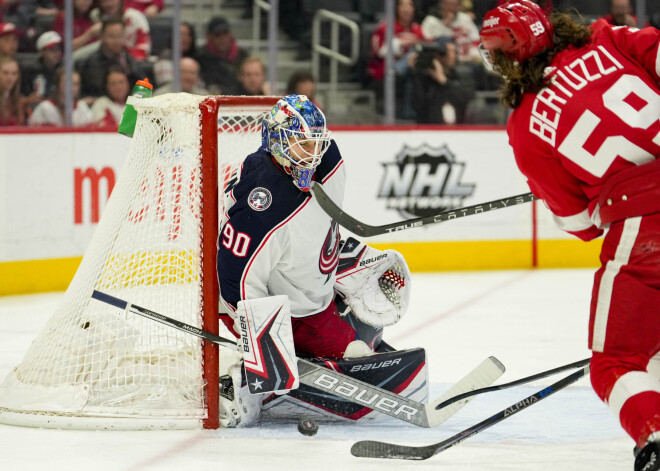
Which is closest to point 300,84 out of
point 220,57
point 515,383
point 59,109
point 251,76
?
point 251,76

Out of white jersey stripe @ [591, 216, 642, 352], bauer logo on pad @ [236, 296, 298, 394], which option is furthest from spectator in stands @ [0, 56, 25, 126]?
white jersey stripe @ [591, 216, 642, 352]

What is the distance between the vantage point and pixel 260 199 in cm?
304

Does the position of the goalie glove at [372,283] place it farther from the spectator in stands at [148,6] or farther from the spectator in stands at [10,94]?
the spectator in stands at [148,6]

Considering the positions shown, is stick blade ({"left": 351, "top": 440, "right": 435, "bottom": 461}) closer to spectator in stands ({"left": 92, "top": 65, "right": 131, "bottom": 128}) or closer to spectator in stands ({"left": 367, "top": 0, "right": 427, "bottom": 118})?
spectator in stands ({"left": 92, "top": 65, "right": 131, "bottom": 128})

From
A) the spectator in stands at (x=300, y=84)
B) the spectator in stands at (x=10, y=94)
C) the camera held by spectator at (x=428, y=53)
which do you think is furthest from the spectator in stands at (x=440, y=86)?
the spectator in stands at (x=10, y=94)

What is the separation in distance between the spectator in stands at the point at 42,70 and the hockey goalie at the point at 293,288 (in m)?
2.96

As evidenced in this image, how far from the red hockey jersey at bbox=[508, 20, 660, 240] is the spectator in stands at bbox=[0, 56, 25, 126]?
13.0 ft

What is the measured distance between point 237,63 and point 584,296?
2.40 metres

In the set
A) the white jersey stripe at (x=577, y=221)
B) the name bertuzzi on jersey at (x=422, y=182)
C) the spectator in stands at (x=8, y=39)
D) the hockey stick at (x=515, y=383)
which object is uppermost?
the white jersey stripe at (x=577, y=221)

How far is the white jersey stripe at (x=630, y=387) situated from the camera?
85.7 inches

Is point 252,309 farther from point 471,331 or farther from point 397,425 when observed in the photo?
point 471,331

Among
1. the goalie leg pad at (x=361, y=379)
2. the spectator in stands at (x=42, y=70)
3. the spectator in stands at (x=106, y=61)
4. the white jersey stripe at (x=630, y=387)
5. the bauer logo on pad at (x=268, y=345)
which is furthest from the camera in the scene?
the spectator in stands at (x=106, y=61)

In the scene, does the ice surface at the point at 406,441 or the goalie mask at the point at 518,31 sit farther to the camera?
the ice surface at the point at 406,441

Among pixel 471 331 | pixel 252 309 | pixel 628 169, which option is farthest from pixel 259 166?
pixel 471 331
